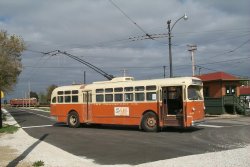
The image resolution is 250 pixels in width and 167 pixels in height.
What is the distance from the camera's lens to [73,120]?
26.3 meters

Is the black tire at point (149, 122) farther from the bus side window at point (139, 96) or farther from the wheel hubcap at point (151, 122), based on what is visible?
the bus side window at point (139, 96)

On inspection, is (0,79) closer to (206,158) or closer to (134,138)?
(134,138)

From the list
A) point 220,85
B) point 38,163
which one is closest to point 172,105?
point 38,163

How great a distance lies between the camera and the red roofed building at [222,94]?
3531 cm

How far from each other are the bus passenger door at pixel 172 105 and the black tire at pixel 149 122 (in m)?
0.59

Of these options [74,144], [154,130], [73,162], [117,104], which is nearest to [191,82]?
[154,130]

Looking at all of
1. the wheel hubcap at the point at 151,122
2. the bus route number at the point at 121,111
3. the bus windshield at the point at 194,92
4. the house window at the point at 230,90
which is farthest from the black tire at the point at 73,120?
the house window at the point at 230,90

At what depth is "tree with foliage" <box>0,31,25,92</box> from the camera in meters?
41.9

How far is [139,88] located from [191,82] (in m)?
2.97

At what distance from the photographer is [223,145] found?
595 inches

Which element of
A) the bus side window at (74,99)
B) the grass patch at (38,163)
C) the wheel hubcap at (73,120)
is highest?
the bus side window at (74,99)

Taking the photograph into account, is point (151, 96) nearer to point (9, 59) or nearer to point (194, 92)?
point (194, 92)

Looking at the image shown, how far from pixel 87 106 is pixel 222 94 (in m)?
14.9

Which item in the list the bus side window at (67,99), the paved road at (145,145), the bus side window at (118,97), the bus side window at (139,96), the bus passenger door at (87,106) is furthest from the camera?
the bus side window at (67,99)
